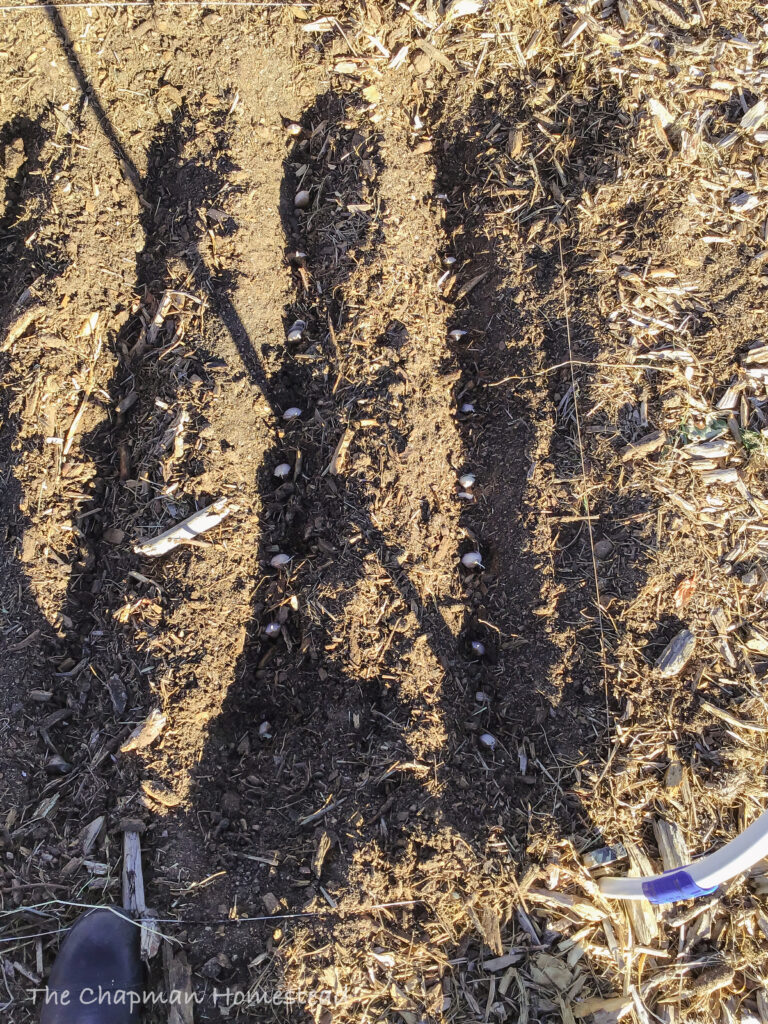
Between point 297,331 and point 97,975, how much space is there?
2643mm

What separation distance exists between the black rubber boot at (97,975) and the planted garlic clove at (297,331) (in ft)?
7.95

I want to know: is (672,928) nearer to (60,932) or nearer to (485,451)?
(485,451)

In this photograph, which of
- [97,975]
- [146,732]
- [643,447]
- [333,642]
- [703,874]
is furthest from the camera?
[643,447]

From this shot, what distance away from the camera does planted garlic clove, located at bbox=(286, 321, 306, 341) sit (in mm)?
2977

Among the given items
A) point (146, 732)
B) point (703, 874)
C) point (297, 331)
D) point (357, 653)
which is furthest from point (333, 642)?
point (703, 874)

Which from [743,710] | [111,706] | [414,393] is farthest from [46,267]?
[743,710]

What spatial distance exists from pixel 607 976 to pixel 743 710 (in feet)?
3.86

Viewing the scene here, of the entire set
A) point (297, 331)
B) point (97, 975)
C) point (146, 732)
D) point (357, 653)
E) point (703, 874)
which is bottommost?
point (703, 874)

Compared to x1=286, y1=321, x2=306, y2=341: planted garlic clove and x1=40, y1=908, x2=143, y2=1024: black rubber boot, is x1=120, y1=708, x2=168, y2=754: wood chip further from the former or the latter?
x1=286, y1=321, x2=306, y2=341: planted garlic clove

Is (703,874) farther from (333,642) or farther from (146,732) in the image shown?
(146,732)

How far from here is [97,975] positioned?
241cm

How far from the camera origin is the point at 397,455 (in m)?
2.85

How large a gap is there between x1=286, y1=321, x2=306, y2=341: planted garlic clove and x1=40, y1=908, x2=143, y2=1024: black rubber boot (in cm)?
242

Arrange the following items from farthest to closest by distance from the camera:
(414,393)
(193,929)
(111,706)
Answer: (414,393) → (111,706) → (193,929)
